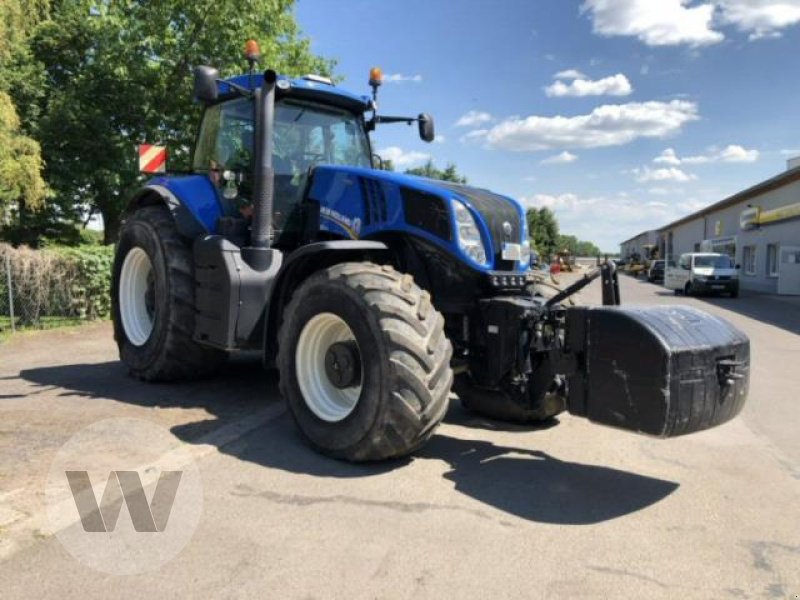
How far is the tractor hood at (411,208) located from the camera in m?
5.00

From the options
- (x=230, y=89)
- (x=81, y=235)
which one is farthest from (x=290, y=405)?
(x=81, y=235)

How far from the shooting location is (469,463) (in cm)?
472

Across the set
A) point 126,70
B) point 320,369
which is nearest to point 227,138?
point 320,369

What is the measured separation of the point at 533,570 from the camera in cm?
321

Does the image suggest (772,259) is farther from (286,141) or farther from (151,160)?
(286,141)

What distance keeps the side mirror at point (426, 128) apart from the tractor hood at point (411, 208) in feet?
4.48

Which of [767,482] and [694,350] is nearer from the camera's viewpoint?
[694,350]

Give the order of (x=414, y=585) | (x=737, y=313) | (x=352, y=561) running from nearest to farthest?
(x=414, y=585), (x=352, y=561), (x=737, y=313)

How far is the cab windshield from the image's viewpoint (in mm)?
27625

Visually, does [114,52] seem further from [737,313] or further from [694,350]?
[737,313]

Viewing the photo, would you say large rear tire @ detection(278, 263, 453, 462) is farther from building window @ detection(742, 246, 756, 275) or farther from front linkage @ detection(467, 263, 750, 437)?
building window @ detection(742, 246, 756, 275)

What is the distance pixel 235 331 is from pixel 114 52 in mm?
13648

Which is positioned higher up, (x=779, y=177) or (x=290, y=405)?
(x=779, y=177)

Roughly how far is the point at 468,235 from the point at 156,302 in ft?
11.5
